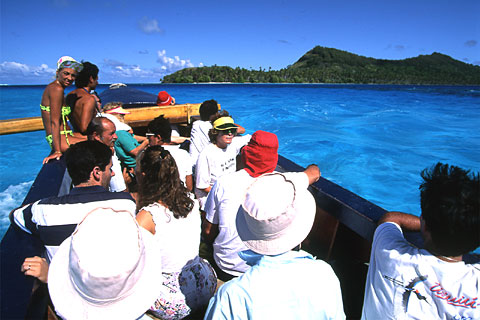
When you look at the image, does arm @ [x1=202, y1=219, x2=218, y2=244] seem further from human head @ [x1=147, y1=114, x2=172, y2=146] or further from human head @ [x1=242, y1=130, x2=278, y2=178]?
human head @ [x1=147, y1=114, x2=172, y2=146]

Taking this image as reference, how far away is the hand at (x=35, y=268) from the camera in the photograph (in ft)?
4.14

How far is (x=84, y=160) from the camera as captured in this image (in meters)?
1.64

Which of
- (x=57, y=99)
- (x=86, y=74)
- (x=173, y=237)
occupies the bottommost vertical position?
(x=173, y=237)

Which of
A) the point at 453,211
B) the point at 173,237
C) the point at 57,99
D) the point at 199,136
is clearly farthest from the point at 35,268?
the point at 199,136

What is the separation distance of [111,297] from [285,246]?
647mm

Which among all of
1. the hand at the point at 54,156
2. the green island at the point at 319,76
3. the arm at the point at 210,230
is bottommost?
the arm at the point at 210,230

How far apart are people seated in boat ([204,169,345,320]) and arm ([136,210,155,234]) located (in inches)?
28.0

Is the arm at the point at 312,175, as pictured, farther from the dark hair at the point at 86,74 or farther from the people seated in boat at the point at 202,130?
the dark hair at the point at 86,74

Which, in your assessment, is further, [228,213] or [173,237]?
[228,213]

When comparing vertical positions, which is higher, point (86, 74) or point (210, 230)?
point (86, 74)

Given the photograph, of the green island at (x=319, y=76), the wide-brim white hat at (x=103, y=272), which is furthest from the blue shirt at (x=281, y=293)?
the green island at (x=319, y=76)

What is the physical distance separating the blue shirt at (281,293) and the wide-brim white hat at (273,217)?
0.19 ft

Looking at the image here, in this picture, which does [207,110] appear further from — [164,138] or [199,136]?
[164,138]

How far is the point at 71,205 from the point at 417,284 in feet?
5.44
